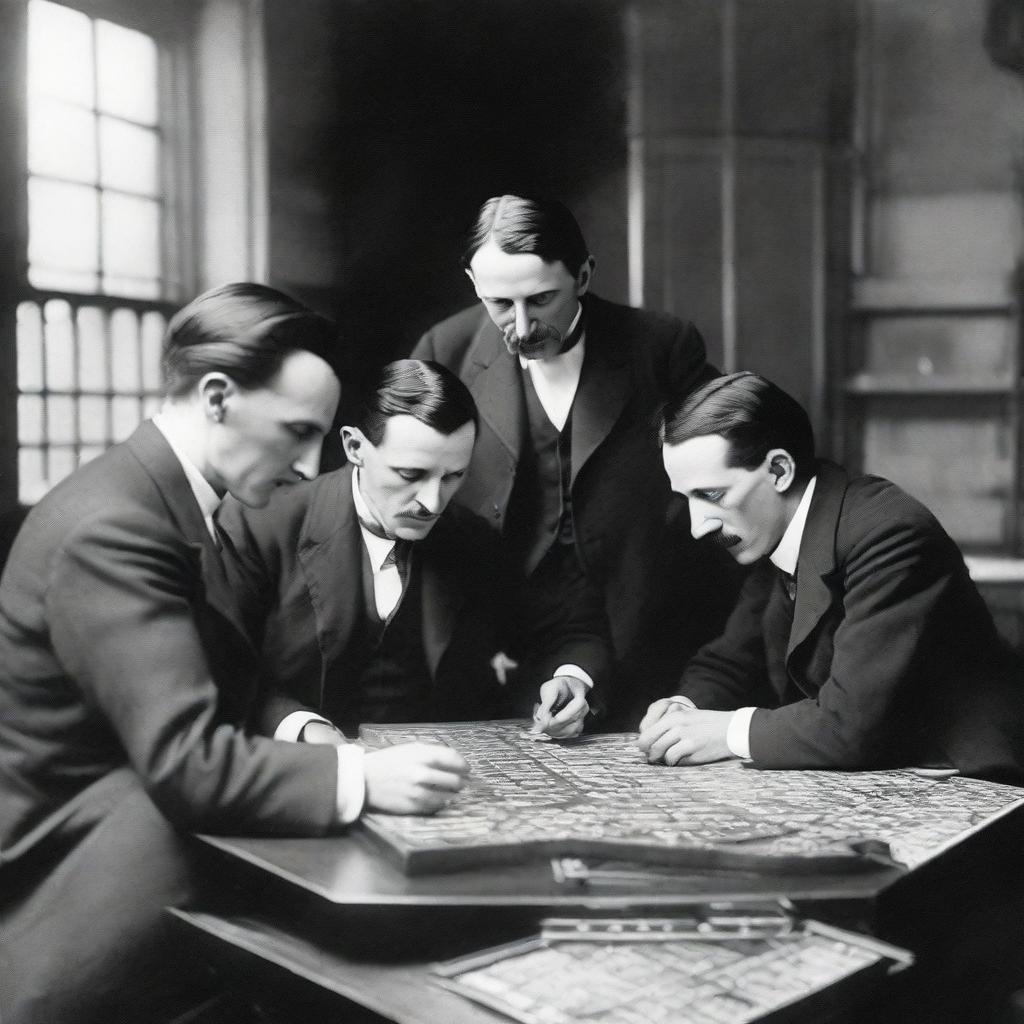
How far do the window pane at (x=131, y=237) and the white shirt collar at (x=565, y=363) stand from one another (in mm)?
946

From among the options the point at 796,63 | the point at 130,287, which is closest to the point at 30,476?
the point at 130,287

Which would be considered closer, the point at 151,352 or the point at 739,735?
the point at 739,735

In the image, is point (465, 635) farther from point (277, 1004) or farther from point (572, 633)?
point (277, 1004)

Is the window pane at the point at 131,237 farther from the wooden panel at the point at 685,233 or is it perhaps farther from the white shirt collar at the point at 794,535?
the white shirt collar at the point at 794,535

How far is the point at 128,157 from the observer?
9.46ft

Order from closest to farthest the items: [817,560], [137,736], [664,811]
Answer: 1. [137,736]
2. [664,811]
3. [817,560]

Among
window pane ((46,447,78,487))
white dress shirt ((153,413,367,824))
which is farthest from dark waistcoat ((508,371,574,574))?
window pane ((46,447,78,487))

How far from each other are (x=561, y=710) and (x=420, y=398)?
0.72m

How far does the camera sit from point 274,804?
70.6 inches

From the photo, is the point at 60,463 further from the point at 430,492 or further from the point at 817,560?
the point at 817,560

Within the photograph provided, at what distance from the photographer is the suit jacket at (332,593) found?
2609 mm

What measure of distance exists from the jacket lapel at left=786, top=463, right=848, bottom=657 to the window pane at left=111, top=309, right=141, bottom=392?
→ 1.58m

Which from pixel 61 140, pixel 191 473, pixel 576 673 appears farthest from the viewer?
pixel 576 673

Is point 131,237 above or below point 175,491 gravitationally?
above
